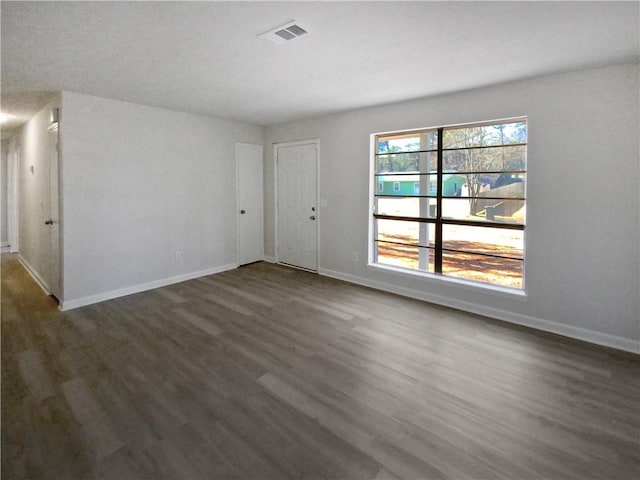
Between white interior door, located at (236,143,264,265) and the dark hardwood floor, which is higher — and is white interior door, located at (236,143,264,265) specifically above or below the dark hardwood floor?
above

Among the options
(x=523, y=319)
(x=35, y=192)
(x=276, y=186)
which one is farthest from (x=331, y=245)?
(x=35, y=192)

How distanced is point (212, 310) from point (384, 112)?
334cm

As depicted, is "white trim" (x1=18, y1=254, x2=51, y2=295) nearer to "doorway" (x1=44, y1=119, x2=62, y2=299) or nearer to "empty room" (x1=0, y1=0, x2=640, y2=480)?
"empty room" (x1=0, y1=0, x2=640, y2=480)

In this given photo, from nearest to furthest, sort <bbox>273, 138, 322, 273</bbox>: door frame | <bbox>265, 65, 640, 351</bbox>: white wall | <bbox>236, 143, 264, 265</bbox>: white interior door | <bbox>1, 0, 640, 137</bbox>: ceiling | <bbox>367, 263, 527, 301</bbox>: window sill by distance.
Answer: <bbox>1, 0, 640, 137</bbox>: ceiling < <bbox>265, 65, 640, 351</bbox>: white wall < <bbox>367, 263, 527, 301</bbox>: window sill < <bbox>273, 138, 322, 273</bbox>: door frame < <bbox>236, 143, 264, 265</bbox>: white interior door

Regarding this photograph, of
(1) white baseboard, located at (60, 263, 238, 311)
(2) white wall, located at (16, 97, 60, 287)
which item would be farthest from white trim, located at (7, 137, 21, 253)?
(1) white baseboard, located at (60, 263, 238, 311)

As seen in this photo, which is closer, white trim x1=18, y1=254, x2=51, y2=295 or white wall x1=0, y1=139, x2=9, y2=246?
white trim x1=18, y1=254, x2=51, y2=295

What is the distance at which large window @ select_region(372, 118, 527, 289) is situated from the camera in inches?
149

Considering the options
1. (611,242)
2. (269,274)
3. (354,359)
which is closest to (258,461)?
(354,359)

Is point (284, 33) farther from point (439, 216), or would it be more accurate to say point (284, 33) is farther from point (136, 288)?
point (136, 288)

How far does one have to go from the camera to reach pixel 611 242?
10.1 feet

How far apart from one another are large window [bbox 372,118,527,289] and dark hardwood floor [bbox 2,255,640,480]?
727 millimetres

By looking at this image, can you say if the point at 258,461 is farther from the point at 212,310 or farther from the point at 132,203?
the point at 132,203

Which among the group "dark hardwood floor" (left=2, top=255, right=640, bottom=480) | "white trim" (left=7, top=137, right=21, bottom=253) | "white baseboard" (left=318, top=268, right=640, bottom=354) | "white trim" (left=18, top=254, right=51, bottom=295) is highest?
"white trim" (left=7, top=137, right=21, bottom=253)

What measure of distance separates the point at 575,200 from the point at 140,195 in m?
5.04
